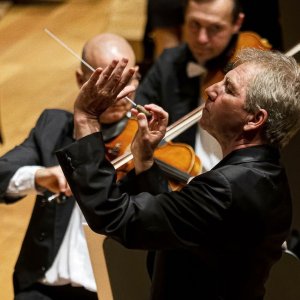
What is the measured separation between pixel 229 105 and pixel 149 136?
0.21 meters

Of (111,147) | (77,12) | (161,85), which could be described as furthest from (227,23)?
(77,12)

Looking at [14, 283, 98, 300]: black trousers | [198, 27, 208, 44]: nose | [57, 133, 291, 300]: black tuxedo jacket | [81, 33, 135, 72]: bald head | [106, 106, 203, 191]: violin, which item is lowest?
[14, 283, 98, 300]: black trousers

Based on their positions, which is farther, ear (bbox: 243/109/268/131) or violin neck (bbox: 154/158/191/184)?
violin neck (bbox: 154/158/191/184)

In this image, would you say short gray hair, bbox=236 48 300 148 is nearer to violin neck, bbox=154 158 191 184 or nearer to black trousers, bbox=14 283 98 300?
violin neck, bbox=154 158 191 184

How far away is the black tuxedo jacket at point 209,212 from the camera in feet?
4.25

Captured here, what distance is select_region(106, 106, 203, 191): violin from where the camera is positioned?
1890 millimetres

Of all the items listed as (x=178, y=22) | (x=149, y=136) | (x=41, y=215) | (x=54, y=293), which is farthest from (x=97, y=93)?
(x=178, y=22)

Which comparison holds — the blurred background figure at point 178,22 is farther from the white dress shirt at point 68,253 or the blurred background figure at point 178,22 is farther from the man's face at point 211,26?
the white dress shirt at point 68,253

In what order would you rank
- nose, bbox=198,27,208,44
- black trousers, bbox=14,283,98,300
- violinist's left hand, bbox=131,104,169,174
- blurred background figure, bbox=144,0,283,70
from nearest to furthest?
violinist's left hand, bbox=131,104,169,174 → black trousers, bbox=14,283,98,300 → nose, bbox=198,27,208,44 → blurred background figure, bbox=144,0,283,70

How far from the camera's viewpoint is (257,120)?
1336 millimetres

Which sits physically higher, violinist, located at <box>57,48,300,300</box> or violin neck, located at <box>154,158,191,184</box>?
violinist, located at <box>57,48,300,300</box>

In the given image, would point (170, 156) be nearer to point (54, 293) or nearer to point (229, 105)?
point (54, 293)

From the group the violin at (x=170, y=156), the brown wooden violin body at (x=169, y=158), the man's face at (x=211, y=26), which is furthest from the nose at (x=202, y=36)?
the brown wooden violin body at (x=169, y=158)

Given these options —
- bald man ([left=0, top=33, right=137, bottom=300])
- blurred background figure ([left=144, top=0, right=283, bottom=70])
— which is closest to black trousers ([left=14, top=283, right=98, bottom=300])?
bald man ([left=0, top=33, right=137, bottom=300])
